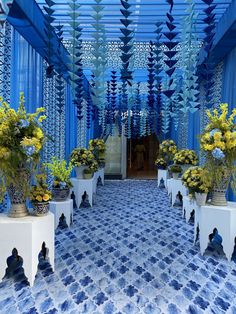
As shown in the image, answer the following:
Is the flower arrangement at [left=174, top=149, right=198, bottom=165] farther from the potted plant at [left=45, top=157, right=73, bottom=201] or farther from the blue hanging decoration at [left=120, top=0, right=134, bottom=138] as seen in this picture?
the blue hanging decoration at [left=120, top=0, right=134, bottom=138]

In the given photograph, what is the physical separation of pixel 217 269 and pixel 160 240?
0.96 metres

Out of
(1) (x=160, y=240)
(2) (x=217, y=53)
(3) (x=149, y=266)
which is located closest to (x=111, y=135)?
(2) (x=217, y=53)

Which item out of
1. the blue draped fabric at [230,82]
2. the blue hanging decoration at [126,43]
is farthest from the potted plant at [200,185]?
the blue hanging decoration at [126,43]

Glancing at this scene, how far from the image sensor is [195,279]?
2645 mm

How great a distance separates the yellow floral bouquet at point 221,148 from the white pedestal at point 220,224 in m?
0.29

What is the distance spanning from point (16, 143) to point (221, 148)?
6.83ft

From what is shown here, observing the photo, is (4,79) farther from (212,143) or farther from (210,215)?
(210,215)

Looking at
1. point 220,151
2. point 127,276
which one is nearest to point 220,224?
point 220,151

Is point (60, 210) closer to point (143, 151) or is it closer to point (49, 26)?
point (49, 26)

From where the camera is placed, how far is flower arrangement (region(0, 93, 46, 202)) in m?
2.46

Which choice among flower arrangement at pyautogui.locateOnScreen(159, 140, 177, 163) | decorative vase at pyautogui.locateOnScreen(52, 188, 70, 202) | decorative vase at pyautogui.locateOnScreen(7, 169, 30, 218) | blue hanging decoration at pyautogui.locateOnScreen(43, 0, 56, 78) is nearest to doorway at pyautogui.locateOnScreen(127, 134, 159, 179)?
flower arrangement at pyautogui.locateOnScreen(159, 140, 177, 163)

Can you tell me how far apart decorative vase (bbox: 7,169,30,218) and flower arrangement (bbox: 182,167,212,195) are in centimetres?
196

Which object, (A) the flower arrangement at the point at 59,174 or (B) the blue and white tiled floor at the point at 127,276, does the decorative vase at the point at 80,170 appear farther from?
(B) the blue and white tiled floor at the point at 127,276

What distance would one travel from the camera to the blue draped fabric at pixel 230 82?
409cm
